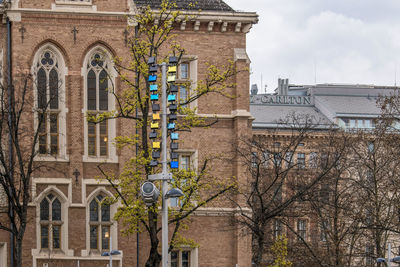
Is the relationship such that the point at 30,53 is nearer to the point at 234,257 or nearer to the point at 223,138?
the point at 223,138

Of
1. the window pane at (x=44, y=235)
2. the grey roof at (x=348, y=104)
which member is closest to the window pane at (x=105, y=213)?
the window pane at (x=44, y=235)

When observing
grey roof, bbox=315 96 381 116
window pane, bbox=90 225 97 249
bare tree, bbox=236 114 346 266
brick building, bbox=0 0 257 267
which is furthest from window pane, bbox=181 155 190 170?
grey roof, bbox=315 96 381 116

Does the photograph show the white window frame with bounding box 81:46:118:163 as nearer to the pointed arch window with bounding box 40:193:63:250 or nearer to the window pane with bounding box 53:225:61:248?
the pointed arch window with bounding box 40:193:63:250

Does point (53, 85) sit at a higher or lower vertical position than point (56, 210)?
higher

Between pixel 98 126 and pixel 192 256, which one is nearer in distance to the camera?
pixel 98 126

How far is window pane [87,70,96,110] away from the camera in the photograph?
149 ft

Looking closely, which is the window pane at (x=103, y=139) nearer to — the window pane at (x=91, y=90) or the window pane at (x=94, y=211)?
the window pane at (x=91, y=90)

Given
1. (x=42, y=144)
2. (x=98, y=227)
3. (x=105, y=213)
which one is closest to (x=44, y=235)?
(x=98, y=227)

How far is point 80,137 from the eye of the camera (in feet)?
147

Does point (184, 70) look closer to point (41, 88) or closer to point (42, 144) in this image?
point (41, 88)

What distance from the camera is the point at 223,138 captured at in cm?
4669

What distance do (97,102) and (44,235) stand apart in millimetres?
6286

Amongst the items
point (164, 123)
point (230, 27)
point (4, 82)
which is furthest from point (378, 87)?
point (164, 123)

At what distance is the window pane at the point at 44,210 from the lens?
1747 inches
